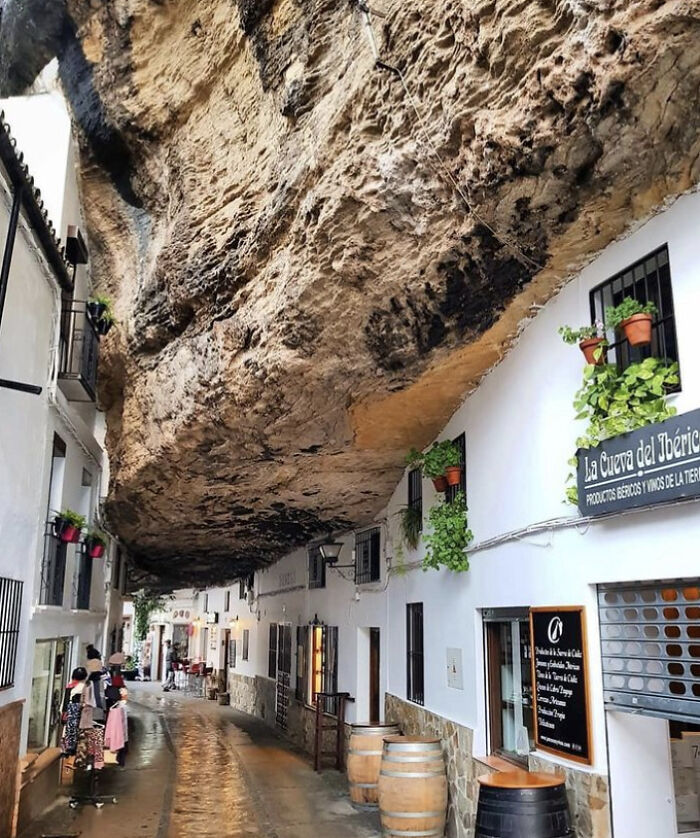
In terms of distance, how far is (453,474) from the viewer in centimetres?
778

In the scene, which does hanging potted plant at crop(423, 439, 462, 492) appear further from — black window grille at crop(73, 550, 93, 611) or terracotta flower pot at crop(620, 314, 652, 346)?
black window grille at crop(73, 550, 93, 611)

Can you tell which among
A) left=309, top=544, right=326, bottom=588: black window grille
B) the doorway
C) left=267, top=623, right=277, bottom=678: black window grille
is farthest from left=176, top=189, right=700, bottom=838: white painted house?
left=267, top=623, right=277, bottom=678: black window grille

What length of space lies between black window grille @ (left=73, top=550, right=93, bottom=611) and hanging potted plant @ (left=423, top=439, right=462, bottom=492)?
5832mm

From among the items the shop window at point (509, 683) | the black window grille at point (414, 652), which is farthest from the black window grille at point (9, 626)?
the shop window at point (509, 683)

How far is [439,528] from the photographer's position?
25.2ft

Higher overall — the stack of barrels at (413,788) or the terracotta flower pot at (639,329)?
the terracotta flower pot at (639,329)

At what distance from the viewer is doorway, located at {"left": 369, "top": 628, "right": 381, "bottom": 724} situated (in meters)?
11.4

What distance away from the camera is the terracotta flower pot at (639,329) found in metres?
4.50

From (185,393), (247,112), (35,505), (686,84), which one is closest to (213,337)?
(185,393)

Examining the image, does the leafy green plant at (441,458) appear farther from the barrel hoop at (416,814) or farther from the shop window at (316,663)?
the shop window at (316,663)

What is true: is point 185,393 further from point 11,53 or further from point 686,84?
point 11,53

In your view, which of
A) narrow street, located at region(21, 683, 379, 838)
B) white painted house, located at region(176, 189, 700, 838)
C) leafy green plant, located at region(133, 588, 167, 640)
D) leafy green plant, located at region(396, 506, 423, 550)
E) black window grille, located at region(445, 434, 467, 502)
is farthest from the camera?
leafy green plant, located at region(133, 588, 167, 640)

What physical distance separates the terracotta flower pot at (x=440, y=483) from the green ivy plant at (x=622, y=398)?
2.94 metres

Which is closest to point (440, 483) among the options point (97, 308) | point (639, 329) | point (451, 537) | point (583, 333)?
point (451, 537)
